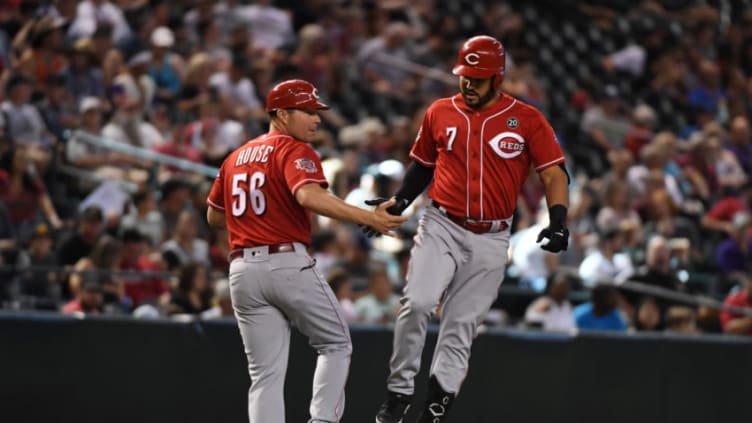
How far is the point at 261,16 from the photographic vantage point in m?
15.9

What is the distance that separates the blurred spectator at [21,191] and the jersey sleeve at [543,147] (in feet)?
17.8

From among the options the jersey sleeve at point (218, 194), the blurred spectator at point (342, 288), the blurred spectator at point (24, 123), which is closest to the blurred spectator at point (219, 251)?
the blurred spectator at point (342, 288)

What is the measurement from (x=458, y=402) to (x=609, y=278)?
4338mm

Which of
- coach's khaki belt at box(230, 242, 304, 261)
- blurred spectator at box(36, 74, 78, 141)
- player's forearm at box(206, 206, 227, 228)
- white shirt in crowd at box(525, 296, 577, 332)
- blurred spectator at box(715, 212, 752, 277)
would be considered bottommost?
blurred spectator at box(715, 212, 752, 277)

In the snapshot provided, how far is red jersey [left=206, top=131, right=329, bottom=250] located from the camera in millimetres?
7168

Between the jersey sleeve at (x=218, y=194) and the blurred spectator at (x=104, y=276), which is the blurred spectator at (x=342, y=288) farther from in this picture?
the jersey sleeve at (x=218, y=194)

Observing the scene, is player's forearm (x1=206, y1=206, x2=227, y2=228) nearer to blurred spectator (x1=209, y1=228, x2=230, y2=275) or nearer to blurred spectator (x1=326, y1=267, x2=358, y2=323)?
blurred spectator (x1=326, y1=267, x2=358, y2=323)

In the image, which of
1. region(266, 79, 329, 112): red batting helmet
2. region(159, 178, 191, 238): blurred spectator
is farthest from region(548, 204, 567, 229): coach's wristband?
region(159, 178, 191, 238): blurred spectator

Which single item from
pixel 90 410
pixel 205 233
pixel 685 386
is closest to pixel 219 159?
pixel 205 233

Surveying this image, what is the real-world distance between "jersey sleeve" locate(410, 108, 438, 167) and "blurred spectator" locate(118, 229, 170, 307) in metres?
3.58

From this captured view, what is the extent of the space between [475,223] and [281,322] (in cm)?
123

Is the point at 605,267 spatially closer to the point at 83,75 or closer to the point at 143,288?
the point at 143,288

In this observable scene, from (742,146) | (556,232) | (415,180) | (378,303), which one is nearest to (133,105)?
(378,303)

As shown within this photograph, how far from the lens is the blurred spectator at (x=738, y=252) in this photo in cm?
1452
